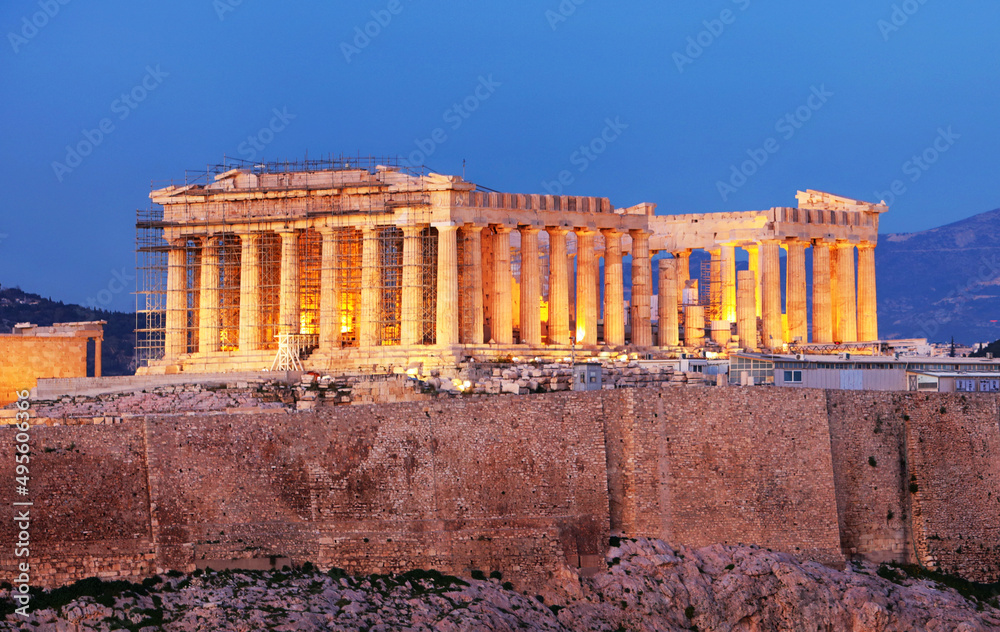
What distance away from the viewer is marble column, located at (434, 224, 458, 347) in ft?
240

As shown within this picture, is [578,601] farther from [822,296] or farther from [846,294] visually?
[846,294]

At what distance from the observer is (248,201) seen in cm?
7712

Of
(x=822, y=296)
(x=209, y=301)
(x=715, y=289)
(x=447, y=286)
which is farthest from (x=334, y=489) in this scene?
(x=822, y=296)

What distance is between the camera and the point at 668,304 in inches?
3255

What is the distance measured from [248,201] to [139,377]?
1444cm

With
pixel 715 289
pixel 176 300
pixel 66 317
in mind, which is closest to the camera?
pixel 176 300

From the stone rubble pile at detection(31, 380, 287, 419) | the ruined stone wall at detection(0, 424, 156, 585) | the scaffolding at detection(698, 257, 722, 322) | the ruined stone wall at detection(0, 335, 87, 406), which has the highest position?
the scaffolding at detection(698, 257, 722, 322)

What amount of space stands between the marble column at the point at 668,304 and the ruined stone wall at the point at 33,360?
32505mm

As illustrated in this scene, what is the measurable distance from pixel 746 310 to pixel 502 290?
650 inches

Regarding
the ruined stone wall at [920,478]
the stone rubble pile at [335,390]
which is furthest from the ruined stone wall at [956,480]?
the stone rubble pile at [335,390]

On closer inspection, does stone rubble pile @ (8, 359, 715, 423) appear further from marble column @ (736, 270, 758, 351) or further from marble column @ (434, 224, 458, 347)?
marble column @ (736, 270, 758, 351)

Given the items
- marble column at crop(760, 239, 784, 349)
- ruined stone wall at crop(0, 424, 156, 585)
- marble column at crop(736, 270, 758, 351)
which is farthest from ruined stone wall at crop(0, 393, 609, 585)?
marble column at crop(760, 239, 784, 349)

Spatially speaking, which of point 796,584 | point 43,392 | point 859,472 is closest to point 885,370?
point 859,472

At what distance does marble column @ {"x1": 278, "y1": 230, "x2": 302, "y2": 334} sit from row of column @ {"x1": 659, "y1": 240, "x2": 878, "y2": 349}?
70.5 feet
